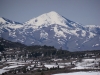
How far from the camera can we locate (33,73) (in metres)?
157

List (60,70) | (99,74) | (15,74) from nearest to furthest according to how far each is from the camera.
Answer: (99,74)
(15,74)
(60,70)

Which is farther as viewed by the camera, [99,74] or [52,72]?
[52,72]

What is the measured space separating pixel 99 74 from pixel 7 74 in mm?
54340

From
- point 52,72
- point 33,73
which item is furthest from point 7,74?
point 52,72

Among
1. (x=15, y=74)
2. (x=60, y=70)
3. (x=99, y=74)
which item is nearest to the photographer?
(x=99, y=74)

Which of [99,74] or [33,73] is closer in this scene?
[99,74]

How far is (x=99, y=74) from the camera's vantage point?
146875mm

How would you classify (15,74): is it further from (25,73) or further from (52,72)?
(52,72)

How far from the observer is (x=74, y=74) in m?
152

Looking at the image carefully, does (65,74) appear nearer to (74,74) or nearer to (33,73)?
(74,74)

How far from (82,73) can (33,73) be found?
29117 millimetres

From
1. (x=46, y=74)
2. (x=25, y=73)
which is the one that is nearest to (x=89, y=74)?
(x=46, y=74)

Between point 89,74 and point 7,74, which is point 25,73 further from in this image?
point 89,74

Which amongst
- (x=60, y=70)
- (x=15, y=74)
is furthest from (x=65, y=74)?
(x=15, y=74)
